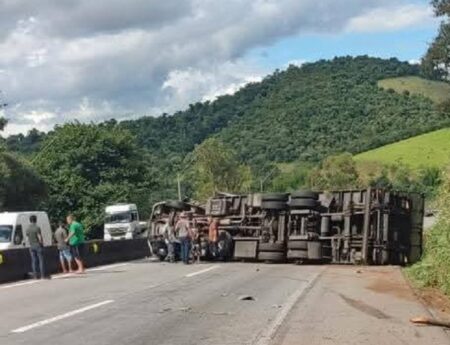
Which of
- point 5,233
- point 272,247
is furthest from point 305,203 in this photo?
point 5,233

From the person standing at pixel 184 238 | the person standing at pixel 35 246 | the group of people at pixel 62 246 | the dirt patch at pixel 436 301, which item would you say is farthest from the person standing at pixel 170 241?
the dirt patch at pixel 436 301

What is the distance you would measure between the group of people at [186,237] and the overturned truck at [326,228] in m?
0.33

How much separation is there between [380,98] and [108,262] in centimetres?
9734

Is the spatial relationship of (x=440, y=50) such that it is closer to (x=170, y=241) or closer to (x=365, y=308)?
(x=170, y=241)

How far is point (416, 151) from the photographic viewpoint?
88.8m

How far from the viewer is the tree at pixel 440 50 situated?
47125 mm

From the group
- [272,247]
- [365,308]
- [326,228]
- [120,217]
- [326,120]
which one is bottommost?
[120,217]

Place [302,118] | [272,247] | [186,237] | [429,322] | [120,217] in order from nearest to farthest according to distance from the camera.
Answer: [429,322], [272,247], [186,237], [120,217], [302,118]

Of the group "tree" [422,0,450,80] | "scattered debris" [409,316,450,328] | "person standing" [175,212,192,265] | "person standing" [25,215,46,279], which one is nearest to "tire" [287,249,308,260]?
"person standing" [175,212,192,265]

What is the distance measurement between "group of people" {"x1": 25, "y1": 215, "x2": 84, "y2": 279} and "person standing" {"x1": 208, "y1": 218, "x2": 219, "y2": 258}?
5118 millimetres

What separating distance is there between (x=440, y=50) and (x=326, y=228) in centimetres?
2614

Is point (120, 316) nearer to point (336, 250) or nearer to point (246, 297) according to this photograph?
point (246, 297)

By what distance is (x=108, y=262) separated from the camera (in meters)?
30.7

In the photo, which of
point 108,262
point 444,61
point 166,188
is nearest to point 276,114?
point 166,188
